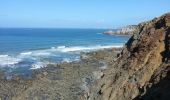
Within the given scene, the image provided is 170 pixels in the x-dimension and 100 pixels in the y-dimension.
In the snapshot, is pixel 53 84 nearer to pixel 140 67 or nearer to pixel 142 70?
pixel 140 67

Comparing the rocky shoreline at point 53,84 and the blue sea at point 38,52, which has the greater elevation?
the rocky shoreline at point 53,84

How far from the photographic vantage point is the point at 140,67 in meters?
13.8

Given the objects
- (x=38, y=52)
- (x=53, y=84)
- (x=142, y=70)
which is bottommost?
(x=38, y=52)

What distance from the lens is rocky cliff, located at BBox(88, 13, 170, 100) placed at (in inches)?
492

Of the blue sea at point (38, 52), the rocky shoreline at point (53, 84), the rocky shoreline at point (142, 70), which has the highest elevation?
the rocky shoreline at point (142, 70)

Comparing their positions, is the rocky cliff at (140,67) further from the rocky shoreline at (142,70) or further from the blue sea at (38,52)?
the blue sea at (38,52)

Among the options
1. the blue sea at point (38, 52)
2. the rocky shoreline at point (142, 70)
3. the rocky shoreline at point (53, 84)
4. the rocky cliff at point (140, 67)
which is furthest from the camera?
the blue sea at point (38, 52)

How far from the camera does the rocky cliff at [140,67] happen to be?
12.5 m

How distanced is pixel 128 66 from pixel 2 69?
3219 cm

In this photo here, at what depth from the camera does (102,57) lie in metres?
51.9

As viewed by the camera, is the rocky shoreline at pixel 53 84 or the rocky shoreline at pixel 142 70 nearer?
the rocky shoreline at pixel 142 70

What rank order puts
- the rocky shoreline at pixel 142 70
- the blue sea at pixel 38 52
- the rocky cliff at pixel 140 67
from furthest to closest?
the blue sea at pixel 38 52 < the rocky cliff at pixel 140 67 < the rocky shoreline at pixel 142 70

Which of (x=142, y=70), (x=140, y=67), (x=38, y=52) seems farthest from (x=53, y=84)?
(x=38, y=52)

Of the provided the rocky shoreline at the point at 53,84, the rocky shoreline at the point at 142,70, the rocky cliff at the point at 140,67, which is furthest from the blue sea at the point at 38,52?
the rocky cliff at the point at 140,67
